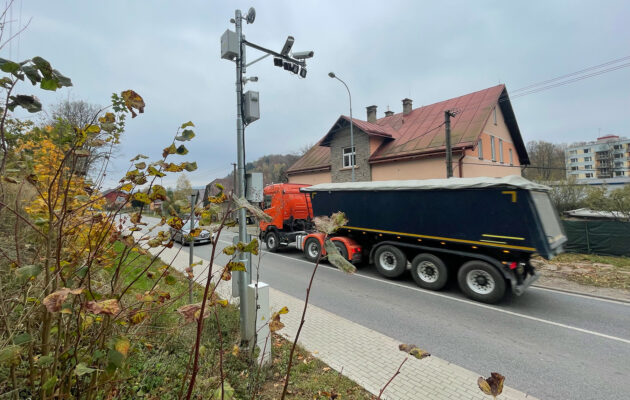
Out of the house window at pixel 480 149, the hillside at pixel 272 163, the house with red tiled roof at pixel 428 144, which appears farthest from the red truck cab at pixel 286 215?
the hillside at pixel 272 163

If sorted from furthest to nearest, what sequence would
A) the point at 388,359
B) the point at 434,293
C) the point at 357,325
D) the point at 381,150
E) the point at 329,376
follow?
the point at 381,150, the point at 434,293, the point at 357,325, the point at 388,359, the point at 329,376

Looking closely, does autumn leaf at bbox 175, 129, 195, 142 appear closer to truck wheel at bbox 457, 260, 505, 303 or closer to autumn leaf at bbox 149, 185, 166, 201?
autumn leaf at bbox 149, 185, 166, 201

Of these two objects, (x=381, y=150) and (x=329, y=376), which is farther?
(x=381, y=150)

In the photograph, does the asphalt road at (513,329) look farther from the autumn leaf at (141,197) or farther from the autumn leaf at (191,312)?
the autumn leaf at (141,197)

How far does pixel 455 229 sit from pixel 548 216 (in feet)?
6.77

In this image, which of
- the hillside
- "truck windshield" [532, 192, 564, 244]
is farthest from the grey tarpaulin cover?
the hillside

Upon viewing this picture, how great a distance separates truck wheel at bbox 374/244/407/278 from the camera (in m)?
7.65

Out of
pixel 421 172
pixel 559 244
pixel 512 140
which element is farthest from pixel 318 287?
pixel 512 140

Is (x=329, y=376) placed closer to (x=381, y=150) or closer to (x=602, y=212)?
(x=381, y=150)

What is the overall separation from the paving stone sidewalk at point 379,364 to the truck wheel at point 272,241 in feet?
22.7

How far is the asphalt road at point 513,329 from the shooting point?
3600mm

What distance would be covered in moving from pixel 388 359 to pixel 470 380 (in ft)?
3.31

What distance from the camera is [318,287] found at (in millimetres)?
7203

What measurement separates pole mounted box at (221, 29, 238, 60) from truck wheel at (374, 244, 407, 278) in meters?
6.31
